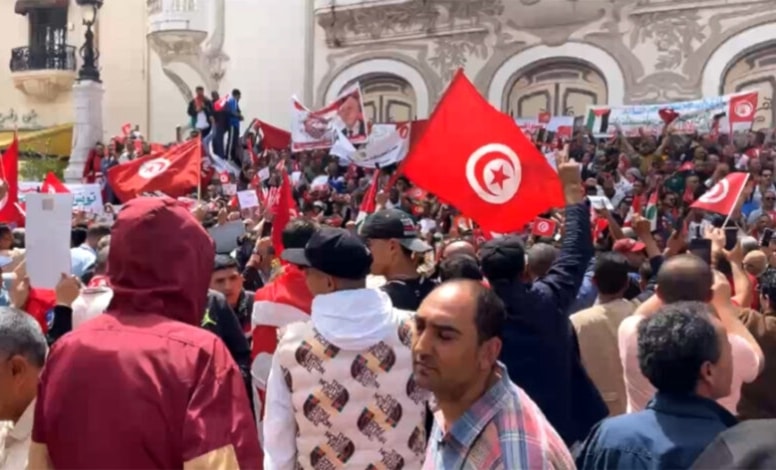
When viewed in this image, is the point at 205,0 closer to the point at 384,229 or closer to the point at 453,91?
the point at 453,91

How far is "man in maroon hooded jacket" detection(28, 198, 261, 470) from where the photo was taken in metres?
2.31

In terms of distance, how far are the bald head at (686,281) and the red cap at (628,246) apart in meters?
2.62

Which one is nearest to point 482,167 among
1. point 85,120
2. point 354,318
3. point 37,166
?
point 354,318

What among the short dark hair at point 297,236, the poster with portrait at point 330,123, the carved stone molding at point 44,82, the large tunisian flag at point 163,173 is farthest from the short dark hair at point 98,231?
the carved stone molding at point 44,82

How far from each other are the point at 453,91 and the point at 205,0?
1942 centimetres

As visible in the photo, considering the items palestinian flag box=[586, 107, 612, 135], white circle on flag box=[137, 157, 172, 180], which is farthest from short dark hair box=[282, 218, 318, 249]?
palestinian flag box=[586, 107, 612, 135]

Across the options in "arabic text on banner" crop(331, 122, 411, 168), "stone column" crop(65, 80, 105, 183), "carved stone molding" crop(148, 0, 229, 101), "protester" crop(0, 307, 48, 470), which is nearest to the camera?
"protester" crop(0, 307, 48, 470)

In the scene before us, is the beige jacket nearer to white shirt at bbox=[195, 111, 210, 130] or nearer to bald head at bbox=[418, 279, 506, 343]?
bald head at bbox=[418, 279, 506, 343]

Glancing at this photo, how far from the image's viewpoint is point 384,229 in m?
4.13

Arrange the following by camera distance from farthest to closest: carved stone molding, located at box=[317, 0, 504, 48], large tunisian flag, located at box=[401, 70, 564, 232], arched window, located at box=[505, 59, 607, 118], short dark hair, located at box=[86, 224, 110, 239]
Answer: carved stone molding, located at box=[317, 0, 504, 48] < arched window, located at box=[505, 59, 607, 118] < short dark hair, located at box=[86, 224, 110, 239] < large tunisian flag, located at box=[401, 70, 564, 232]

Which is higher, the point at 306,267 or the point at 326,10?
the point at 326,10

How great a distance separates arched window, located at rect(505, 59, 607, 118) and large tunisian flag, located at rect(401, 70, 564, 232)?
1417cm

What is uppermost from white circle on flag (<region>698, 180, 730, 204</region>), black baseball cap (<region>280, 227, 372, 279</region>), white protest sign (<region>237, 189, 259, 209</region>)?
black baseball cap (<region>280, 227, 372, 279</region>)

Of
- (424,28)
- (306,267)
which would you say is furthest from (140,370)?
(424,28)
